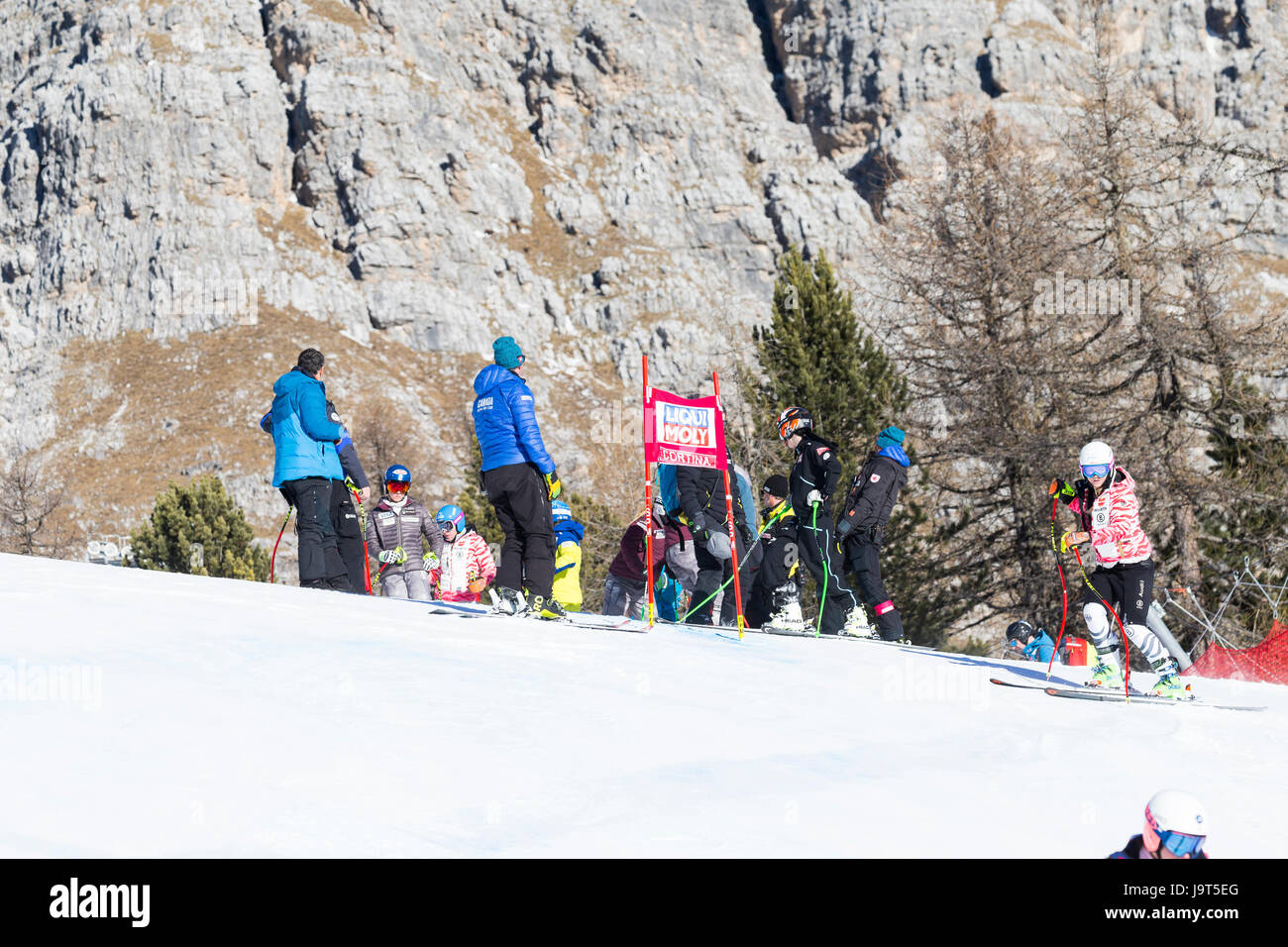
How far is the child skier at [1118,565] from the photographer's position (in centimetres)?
795

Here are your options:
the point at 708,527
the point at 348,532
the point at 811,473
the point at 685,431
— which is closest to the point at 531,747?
the point at 685,431

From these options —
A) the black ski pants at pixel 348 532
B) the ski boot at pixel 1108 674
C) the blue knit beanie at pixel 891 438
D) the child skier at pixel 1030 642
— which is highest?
the blue knit beanie at pixel 891 438

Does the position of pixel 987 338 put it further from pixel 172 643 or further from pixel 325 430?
pixel 172 643

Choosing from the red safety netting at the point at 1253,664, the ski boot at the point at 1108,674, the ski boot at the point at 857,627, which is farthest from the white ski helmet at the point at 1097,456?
the ski boot at the point at 857,627

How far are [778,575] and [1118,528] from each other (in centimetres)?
366

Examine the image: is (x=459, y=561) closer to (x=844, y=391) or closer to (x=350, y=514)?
(x=350, y=514)

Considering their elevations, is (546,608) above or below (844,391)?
below

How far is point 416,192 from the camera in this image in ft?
349

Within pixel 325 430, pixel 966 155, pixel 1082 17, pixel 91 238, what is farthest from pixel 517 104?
pixel 325 430

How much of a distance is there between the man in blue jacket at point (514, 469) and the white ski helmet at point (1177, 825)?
4979 millimetres

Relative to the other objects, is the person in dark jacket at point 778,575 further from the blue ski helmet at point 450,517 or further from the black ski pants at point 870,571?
the blue ski helmet at point 450,517

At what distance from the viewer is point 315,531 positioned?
974 centimetres

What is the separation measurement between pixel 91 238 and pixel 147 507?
32396mm

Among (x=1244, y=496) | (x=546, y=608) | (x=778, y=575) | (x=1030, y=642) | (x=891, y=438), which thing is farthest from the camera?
(x=1244, y=496)
